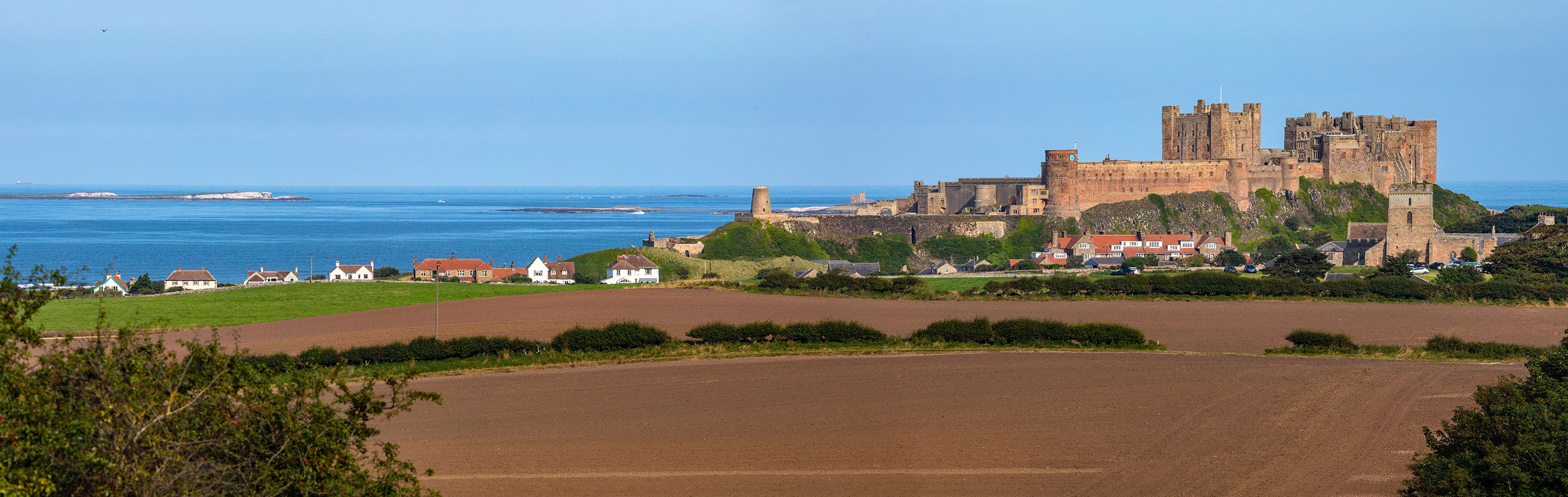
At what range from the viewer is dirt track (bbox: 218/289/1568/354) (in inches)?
1160

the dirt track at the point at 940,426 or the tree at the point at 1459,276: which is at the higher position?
the tree at the point at 1459,276

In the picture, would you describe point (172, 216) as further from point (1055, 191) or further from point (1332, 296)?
point (1332, 296)

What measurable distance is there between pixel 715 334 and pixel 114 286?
98.2 ft

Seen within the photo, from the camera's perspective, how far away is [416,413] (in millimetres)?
19641

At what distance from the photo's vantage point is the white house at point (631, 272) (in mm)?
50562

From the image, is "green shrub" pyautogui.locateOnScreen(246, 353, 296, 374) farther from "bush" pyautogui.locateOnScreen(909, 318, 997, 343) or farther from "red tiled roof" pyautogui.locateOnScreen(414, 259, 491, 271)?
"red tiled roof" pyautogui.locateOnScreen(414, 259, 491, 271)

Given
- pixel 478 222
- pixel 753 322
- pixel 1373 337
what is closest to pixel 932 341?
pixel 753 322

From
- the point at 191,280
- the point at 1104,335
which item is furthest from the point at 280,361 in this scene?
the point at 191,280

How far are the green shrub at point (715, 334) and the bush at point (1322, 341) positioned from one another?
11.5 metres

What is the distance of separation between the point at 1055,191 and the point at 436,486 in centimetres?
5807

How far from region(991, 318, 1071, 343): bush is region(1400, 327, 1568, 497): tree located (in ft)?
41.7

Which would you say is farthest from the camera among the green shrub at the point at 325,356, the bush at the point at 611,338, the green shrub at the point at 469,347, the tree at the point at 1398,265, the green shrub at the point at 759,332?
the tree at the point at 1398,265

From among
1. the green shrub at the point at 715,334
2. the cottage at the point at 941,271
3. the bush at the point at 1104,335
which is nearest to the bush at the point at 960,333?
the bush at the point at 1104,335

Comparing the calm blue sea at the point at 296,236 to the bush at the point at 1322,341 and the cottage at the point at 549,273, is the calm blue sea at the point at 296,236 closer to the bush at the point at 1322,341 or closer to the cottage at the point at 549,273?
the cottage at the point at 549,273
